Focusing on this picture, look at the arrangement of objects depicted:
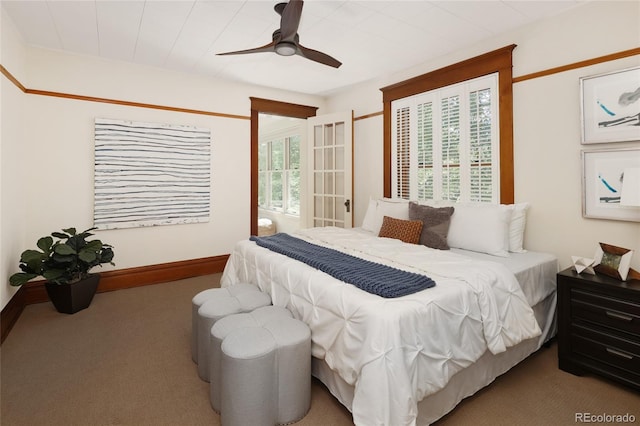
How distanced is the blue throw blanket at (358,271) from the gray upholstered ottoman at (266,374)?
0.40 m

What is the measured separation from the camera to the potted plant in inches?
113

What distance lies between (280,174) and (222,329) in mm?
5508

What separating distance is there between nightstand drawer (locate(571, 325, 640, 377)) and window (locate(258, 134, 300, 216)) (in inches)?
191

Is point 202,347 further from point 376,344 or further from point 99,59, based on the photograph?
point 99,59

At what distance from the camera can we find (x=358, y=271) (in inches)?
77.5

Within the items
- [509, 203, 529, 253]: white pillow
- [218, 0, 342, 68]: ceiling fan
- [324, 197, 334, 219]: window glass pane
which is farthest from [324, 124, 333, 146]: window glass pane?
[509, 203, 529, 253]: white pillow

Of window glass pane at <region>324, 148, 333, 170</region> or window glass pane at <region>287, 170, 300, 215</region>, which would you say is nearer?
window glass pane at <region>324, 148, 333, 170</region>

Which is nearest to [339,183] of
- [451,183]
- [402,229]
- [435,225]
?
[451,183]

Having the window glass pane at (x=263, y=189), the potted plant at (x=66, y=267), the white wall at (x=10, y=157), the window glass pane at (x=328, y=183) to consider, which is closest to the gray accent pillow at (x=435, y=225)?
the window glass pane at (x=328, y=183)

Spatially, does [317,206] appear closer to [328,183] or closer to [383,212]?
[328,183]

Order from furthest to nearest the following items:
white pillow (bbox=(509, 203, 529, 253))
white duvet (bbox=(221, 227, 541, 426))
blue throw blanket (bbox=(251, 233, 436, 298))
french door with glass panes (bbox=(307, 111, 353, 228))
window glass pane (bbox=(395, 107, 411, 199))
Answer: french door with glass panes (bbox=(307, 111, 353, 228)), window glass pane (bbox=(395, 107, 411, 199)), white pillow (bbox=(509, 203, 529, 253)), blue throw blanket (bbox=(251, 233, 436, 298)), white duvet (bbox=(221, 227, 541, 426))

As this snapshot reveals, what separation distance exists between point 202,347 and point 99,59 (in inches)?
137

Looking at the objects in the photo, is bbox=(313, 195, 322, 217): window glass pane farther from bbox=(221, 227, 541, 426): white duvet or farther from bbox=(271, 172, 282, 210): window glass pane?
bbox=(221, 227, 541, 426): white duvet

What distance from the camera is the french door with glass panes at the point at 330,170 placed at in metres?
4.49
